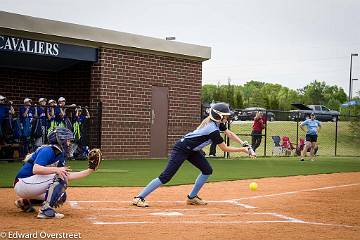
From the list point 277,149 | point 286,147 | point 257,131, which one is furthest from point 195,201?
point 277,149

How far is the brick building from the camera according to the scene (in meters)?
21.9

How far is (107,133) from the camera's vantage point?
23141 millimetres

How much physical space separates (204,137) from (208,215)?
1.50 m

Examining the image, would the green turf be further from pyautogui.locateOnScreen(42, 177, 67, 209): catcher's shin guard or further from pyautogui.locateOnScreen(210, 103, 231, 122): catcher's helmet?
pyautogui.locateOnScreen(42, 177, 67, 209): catcher's shin guard

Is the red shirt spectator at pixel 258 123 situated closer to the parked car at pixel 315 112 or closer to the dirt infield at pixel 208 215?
the parked car at pixel 315 112

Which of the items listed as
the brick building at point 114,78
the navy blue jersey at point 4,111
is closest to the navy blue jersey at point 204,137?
the navy blue jersey at point 4,111

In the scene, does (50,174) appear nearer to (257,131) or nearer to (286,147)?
(257,131)

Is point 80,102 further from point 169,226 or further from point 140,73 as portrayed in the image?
point 169,226

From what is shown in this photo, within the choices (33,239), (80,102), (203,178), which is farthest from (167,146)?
(33,239)

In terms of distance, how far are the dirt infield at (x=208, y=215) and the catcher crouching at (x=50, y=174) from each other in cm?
31

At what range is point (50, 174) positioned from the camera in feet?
27.9

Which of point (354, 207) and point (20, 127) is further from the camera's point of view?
point (20, 127)

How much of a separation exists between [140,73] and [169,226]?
1671 centimetres

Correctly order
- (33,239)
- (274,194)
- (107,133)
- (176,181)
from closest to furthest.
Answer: (33,239) → (274,194) → (176,181) → (107,133)
